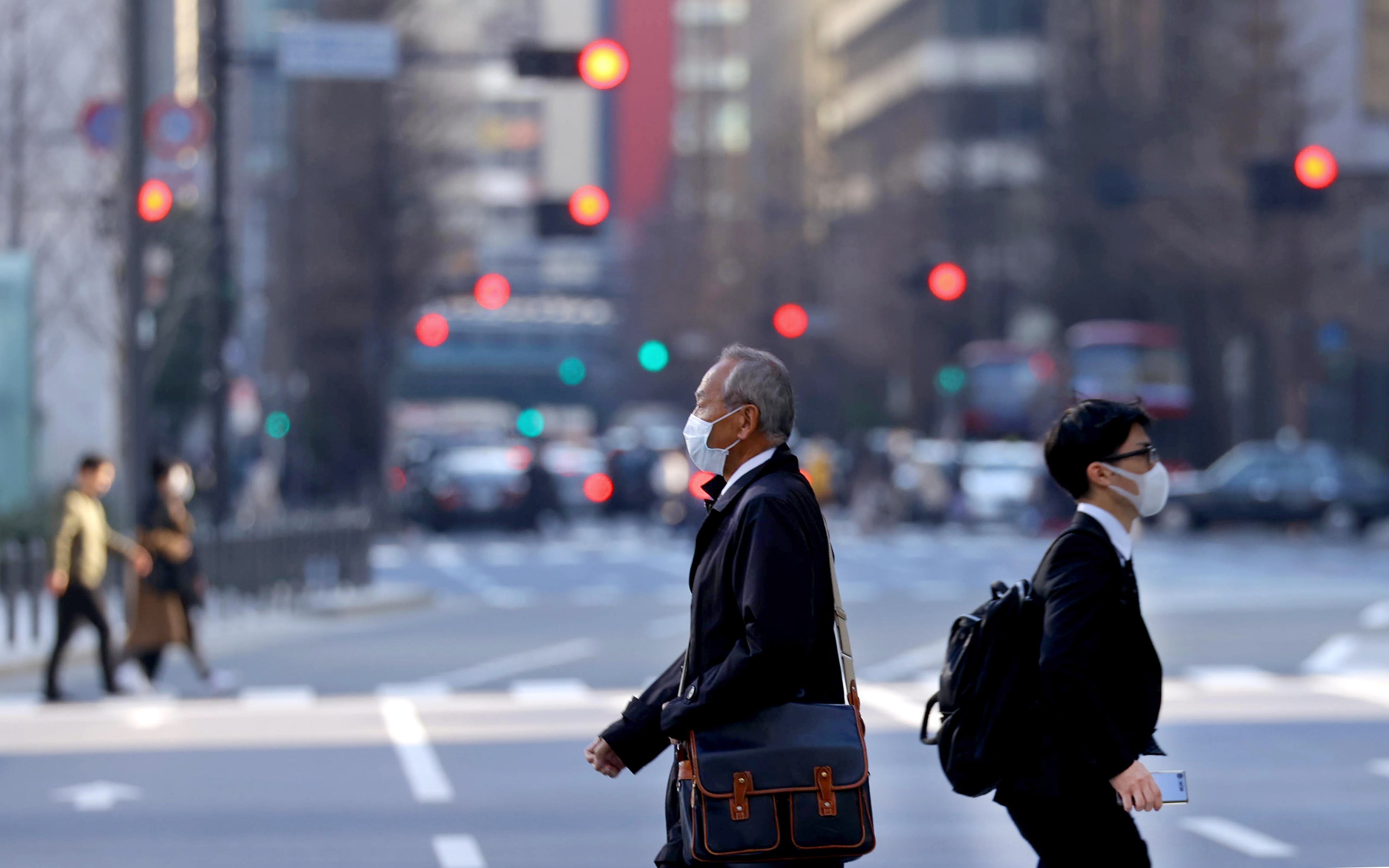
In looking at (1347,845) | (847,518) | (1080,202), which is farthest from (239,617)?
(1080,202)

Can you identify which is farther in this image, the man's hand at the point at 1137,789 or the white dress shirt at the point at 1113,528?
the white dress shirt at the point at 1113,528

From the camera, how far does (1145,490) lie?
5.39 metres

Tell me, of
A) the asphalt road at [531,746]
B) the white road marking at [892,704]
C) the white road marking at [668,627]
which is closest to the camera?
the asphalt road at [531,746]

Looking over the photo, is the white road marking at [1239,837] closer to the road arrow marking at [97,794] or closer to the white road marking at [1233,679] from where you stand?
the road arrow marking at [97,794]

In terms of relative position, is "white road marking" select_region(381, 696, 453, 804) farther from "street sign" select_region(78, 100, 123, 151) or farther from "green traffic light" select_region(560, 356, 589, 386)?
"green traffic light" select_region(560, 356, 589, 386)

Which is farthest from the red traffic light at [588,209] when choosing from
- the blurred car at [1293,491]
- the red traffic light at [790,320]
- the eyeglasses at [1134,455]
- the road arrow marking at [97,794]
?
the eyeglasses at [1134,455]

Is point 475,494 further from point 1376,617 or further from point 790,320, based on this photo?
point 1376,617

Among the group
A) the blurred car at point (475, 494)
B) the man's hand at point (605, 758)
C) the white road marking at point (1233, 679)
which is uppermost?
the man's hand at point (605, 758)

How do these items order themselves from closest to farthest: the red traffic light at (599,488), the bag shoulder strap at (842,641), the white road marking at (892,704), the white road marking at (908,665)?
the bag shoulder strap at (842,641)
the white road marking at (892,704)
the white road marking at (908,665)
the red traffic light at (599,488)

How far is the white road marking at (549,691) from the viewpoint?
50.2ft

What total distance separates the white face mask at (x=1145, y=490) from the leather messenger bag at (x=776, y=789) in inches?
34.7

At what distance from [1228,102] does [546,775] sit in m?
40.9

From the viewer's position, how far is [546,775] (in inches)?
460

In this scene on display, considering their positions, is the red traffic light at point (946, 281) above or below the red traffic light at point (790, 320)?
above
